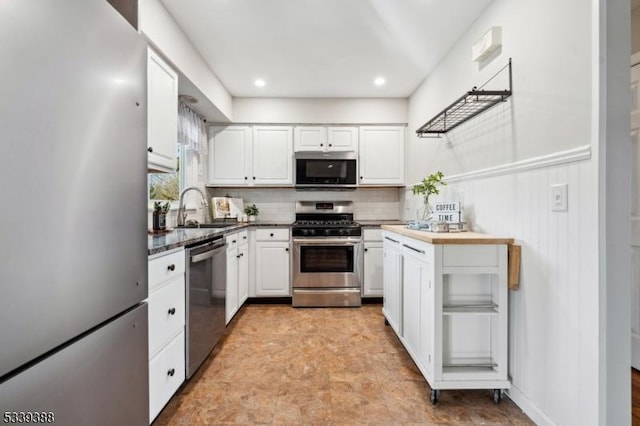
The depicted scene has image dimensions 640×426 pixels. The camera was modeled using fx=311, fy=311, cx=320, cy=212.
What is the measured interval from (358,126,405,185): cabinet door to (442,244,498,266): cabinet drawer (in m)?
2.26

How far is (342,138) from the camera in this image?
3.95m

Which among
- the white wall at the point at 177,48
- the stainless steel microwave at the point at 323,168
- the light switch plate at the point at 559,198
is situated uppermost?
the white wall at the point at 177,48

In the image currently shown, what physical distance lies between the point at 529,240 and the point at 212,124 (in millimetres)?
3560

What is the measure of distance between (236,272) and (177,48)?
2046 mm

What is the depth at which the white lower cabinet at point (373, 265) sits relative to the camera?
3.64 m

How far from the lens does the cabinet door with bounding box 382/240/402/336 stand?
2441 mm

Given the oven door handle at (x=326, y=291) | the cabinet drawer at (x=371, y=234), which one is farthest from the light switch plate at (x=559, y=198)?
the oven door handle at (x=326, y=291)

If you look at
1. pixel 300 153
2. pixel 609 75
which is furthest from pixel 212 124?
pixel 609 75

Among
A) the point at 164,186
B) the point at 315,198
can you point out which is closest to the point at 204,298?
the point at 164,186

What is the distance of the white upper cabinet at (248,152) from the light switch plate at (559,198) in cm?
289

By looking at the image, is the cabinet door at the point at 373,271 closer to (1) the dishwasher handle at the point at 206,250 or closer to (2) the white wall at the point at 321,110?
(2) the white wall at the point at 321,110

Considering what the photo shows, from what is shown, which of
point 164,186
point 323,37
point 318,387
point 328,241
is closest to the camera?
point 318,387

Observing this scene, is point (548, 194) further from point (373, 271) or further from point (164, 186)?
point (164, 186)

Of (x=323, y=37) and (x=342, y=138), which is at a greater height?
(x=323, y=37)
